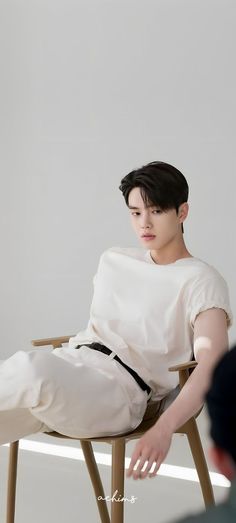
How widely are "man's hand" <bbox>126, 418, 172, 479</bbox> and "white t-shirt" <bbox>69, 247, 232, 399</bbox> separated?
561 millimetres

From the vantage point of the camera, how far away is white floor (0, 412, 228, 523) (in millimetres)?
3541

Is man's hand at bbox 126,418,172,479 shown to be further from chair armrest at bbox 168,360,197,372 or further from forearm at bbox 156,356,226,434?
chair armrest at bbox 168,360,197,372

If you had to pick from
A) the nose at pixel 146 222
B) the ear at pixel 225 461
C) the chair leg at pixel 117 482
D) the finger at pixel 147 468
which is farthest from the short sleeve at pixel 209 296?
the ear at pixel 225 461

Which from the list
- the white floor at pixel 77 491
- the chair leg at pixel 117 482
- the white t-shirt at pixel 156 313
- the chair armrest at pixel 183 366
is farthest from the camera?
the white floor at pixel 77 491

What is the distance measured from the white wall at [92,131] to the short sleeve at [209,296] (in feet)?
8.43

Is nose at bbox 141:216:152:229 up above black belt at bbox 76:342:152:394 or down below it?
above

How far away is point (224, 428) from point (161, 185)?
81.5 inches

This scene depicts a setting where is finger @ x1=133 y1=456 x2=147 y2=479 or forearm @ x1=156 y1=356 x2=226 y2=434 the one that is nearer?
finger @ x1=133 y1=456 x2=147 y2=479

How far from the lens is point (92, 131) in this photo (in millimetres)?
5832

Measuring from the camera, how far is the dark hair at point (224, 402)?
2.75 feet

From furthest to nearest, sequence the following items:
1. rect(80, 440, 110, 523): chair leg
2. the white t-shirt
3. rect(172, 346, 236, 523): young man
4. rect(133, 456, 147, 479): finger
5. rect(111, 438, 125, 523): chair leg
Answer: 1. rect(80, 440, 110, 523): chair leg
2. the white t-shirt
3. rect(111, 438, 125, 523): chair leg
4. rect(133, 456, 147, 479): finger
5. rect(172, 346, 236, 523): young man

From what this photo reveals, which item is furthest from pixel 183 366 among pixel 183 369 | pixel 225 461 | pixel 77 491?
pixel 225 461

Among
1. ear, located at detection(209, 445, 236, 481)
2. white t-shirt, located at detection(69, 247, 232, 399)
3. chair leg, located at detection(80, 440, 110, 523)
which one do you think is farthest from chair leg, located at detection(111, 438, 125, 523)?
ear, located at detection(209, 445, 236, 481)

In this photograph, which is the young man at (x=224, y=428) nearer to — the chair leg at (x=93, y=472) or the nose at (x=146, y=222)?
the nose at (x=146, y=222)
